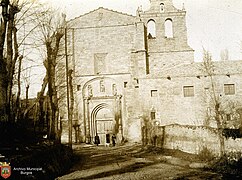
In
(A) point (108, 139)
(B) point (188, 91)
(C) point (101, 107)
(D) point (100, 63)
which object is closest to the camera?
(B) point (188, 91)

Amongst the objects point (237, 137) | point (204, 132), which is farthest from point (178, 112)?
point (237, 137)

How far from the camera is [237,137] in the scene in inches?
495

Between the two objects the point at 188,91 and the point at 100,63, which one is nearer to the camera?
the point at 188,91

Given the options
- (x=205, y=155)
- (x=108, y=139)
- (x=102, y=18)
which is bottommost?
(x=108, y=139)

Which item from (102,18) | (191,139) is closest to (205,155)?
(191,139)

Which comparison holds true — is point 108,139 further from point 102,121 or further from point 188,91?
point 188,91

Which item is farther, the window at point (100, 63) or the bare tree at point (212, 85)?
the window at point (100, 63)

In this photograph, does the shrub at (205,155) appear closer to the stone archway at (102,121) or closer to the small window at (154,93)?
the small window at (154,93)

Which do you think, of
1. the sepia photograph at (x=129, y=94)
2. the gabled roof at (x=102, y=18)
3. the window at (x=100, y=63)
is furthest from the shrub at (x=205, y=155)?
the gabled roof at (x=102, y=18)

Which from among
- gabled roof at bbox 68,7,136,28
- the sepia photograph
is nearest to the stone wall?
the sepia photograph

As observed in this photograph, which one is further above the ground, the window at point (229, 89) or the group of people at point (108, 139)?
the window at point (229, 89)

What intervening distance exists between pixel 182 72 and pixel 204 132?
10.5 m

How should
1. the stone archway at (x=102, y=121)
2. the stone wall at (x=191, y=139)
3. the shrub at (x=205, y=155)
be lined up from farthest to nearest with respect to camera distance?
the stone archway at (x=102, y=121)
the shrub at (x=205, y=155)
the stone wall at (x=191, y=139)

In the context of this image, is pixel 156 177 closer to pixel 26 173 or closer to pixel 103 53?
A: pixel 26 173
